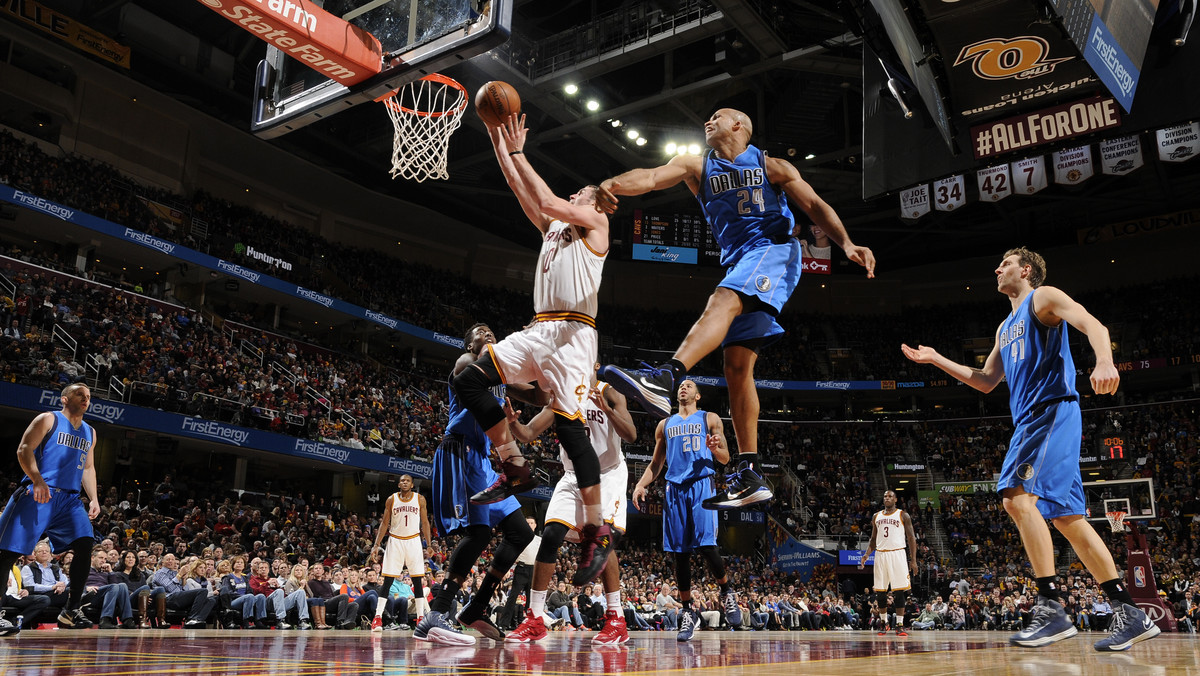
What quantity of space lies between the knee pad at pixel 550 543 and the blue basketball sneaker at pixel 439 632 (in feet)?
2.62

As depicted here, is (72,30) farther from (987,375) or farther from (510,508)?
(987,375)

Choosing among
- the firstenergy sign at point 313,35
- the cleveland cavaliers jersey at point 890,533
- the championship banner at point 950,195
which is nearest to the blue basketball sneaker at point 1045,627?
the firstenergy sign at point 313,35

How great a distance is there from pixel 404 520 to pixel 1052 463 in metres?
8.15

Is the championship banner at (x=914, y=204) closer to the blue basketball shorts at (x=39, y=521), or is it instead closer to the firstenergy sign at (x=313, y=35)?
the firstenergy sign at (x=313, y=35)

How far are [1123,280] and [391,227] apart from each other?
2920cm

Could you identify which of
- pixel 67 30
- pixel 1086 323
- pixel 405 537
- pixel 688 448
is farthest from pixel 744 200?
pixel 67 30

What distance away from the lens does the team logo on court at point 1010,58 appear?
24.1 ft

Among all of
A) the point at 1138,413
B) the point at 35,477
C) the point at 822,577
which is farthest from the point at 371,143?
the point at 1138,413

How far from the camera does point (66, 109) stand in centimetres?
2241

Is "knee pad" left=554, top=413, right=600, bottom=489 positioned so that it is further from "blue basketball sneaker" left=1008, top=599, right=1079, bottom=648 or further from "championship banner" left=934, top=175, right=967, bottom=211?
"championship banner" left=934, top=175, right=967, bottom=211

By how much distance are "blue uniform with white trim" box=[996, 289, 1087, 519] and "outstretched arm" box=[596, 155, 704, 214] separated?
2360 mm

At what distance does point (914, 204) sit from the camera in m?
19.8

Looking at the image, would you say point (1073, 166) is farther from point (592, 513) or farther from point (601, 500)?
point (592, 513)

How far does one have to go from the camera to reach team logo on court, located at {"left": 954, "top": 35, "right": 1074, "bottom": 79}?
24.1ft
